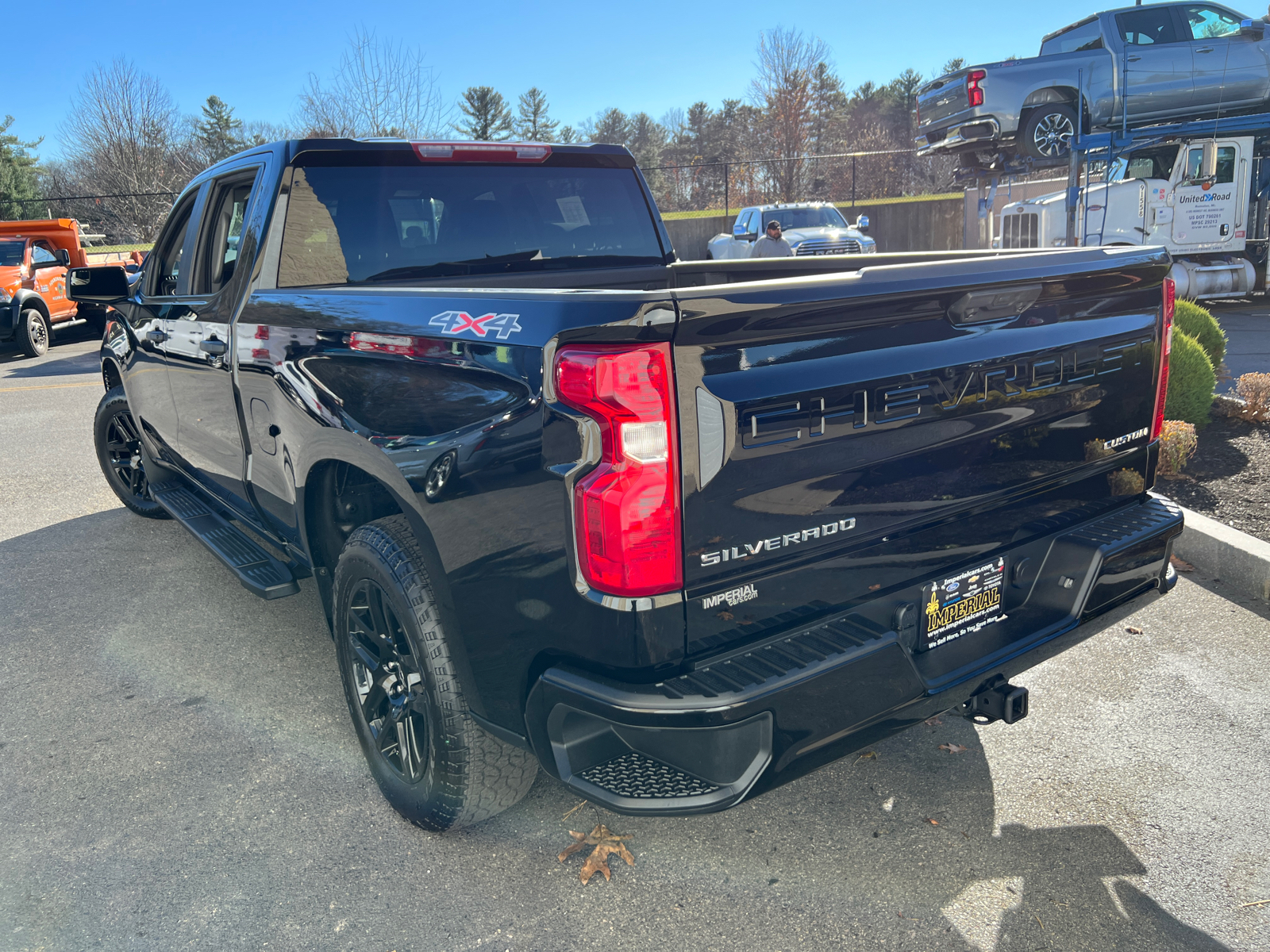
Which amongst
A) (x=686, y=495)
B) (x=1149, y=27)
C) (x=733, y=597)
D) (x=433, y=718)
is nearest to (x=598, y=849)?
(x=433, y=718)

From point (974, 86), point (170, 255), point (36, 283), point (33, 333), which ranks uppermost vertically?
point (974, 86)

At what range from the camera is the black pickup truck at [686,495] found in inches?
77.5

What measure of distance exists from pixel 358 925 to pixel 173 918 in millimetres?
514

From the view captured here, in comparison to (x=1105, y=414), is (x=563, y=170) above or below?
above

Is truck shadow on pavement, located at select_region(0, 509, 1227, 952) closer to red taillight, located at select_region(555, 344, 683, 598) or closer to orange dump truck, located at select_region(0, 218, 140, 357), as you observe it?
red taillight, located at select_region(555, 344, 683, 598)

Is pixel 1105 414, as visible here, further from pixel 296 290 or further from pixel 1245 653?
pixel 296 290

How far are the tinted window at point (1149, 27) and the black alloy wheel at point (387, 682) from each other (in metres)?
14.5

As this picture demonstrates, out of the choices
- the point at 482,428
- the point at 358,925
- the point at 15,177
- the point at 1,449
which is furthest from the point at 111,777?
the point at 15,177

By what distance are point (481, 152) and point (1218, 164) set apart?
42.0 feet

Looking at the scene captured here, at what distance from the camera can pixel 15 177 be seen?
165 ft

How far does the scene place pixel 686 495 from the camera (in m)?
1.96

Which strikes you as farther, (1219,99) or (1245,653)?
(1219,99)

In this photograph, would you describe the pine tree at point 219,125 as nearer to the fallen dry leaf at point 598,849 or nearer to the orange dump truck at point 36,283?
the orange dump truck at point 36,283

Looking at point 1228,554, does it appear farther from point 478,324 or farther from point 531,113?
point 531,113
